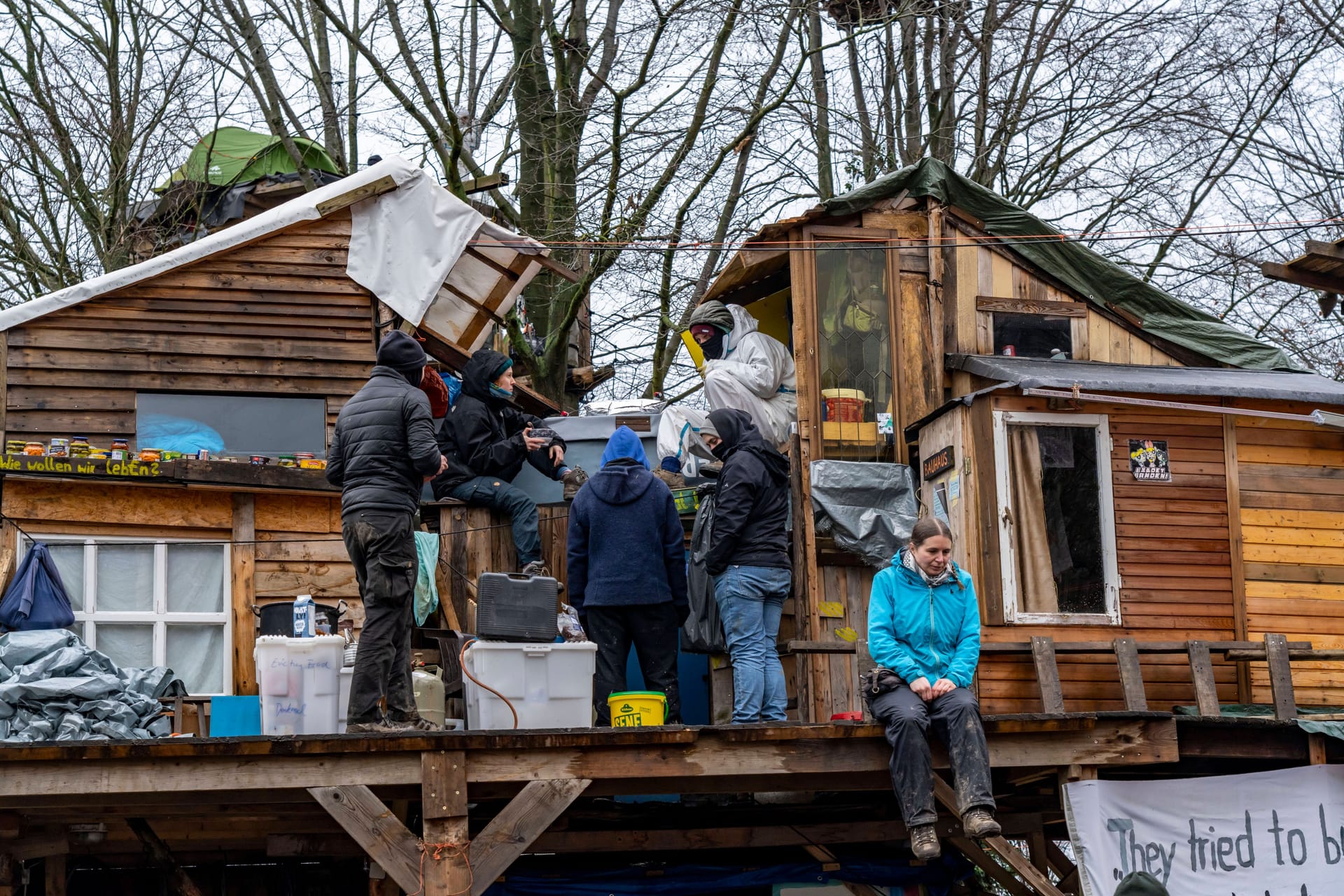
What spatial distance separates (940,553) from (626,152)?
936 cm

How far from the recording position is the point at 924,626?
786cm

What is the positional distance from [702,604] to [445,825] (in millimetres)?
2906

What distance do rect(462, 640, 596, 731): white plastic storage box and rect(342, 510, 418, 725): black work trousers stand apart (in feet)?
1.84

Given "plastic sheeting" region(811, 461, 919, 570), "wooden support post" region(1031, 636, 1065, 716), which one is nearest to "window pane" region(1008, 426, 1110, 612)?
"plastic sheeting" region(811, 461, 919, 570)

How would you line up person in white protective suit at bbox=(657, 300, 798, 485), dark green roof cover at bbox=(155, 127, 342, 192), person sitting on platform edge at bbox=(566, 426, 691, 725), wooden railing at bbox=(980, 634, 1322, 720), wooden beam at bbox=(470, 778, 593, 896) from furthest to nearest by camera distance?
1. dark green roof cover at bbox=(155, 127, 342, 192)
2. person in white protective suit at bbox=(657, 300, 798, 485)
3. person sitting on platform edge at bbox=(566, 426, 691, 725)
4. wooden railing at bbox=(980, 634, 1322, 720)
5. wooden beam at bbox=(470, 778, 593, 896)

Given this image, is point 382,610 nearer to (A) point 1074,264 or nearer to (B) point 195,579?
(B) point 195,579

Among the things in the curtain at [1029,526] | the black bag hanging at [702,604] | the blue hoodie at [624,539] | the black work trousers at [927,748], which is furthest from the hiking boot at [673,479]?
the black work trousers at [927,748]

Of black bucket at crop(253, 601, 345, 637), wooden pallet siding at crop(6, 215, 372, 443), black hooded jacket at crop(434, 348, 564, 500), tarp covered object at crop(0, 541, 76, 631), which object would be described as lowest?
black bucket at crop(253, 601, 345, 637)

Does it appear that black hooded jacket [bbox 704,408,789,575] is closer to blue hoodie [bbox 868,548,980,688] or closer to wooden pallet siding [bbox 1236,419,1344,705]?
blue hoodie [bbox 868,548,980,688]

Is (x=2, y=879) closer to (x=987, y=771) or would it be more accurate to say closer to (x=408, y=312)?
(x=408, y=312)

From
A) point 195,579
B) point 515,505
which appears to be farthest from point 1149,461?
point 195,579

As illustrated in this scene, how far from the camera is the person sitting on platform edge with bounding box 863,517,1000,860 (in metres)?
7.50

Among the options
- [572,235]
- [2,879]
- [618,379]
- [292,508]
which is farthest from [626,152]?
[2,879]

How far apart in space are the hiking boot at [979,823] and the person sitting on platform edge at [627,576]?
7.35ft
